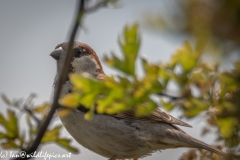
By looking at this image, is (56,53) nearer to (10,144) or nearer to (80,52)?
(80,52)

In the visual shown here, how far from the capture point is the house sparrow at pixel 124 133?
389 cm

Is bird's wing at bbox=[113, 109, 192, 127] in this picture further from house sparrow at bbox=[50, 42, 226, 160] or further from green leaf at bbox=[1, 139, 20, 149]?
green leaf at bbox=[1, 139, 20, 149]

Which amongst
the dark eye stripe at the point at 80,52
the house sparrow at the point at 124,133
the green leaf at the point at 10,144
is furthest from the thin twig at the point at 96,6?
the dark eye stripe at the point at 80,52

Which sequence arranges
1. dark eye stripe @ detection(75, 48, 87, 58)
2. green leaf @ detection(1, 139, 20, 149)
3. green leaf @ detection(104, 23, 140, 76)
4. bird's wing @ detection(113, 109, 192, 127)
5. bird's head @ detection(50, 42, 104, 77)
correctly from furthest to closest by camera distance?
dark eye stripe @ detection(75, 48, 87, 58)
bird's head @ detection(50, 42, 104, 77)
bird's wing @ detection(113, 109, 192, 127)
green leaf @ detection(1, 139, 20, 149)
green leaf @ detection(104, 23, 140, 76)

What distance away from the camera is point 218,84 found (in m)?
1.56

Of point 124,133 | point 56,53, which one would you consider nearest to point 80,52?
point 56,53

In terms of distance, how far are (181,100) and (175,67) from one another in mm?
115

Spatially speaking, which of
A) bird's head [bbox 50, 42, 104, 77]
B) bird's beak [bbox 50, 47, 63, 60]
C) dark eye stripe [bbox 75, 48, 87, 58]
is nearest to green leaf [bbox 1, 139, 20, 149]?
bird's beak [bbox 50, 47, 63, 60]

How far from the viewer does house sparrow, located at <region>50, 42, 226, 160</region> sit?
3887 mm

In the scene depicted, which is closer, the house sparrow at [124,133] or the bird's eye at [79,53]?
the house sparrow at [124,133]

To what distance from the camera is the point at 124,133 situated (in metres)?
4.03

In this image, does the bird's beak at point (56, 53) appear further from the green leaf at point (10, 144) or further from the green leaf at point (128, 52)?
the green leaf at point (128, 52)

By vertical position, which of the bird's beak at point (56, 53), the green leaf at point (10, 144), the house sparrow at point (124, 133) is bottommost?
the green leaf at point (10, 144)

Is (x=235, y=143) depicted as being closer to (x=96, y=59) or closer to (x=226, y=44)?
(x=226, y=44)
